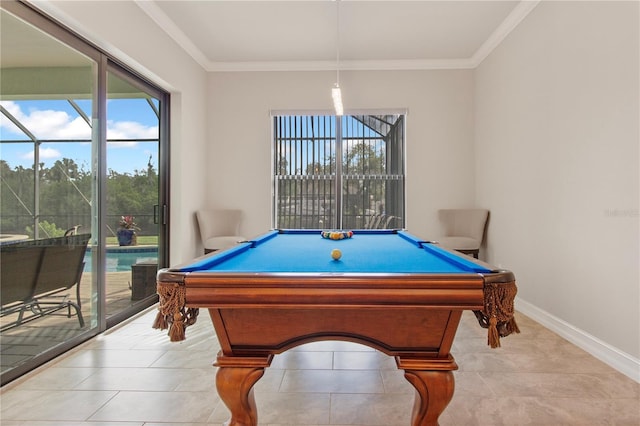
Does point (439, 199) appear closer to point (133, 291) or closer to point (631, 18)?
point (631, 18)

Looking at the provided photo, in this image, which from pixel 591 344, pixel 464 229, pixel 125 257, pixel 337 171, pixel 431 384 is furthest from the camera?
pixel 337 171

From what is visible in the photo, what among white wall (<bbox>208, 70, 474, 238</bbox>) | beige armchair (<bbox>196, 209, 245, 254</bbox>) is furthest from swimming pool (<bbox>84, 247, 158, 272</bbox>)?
white wall (<bbox>208, 70, 474, 238</bbox>)

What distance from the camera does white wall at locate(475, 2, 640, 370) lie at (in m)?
2.32

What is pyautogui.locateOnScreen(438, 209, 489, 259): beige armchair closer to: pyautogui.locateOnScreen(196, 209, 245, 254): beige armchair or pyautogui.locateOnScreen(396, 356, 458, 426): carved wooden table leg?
pyautogui.locateOnScreen(196, 209, 245, 254): beige armchair

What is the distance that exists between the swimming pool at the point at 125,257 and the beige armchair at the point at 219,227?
638mm

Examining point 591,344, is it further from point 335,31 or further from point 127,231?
point 127,231

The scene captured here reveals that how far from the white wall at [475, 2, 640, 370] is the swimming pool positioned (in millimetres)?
3865

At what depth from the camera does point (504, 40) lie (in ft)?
13.1

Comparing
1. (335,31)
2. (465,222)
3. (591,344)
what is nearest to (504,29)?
(335,31)

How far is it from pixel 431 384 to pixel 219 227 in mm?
3863

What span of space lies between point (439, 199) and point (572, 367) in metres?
2.85

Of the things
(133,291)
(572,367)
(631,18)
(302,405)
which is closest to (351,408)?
(302,405)

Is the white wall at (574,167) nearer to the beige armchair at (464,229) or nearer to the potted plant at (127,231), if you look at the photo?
the beige armchair at (464,229)

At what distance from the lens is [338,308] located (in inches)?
49.4
